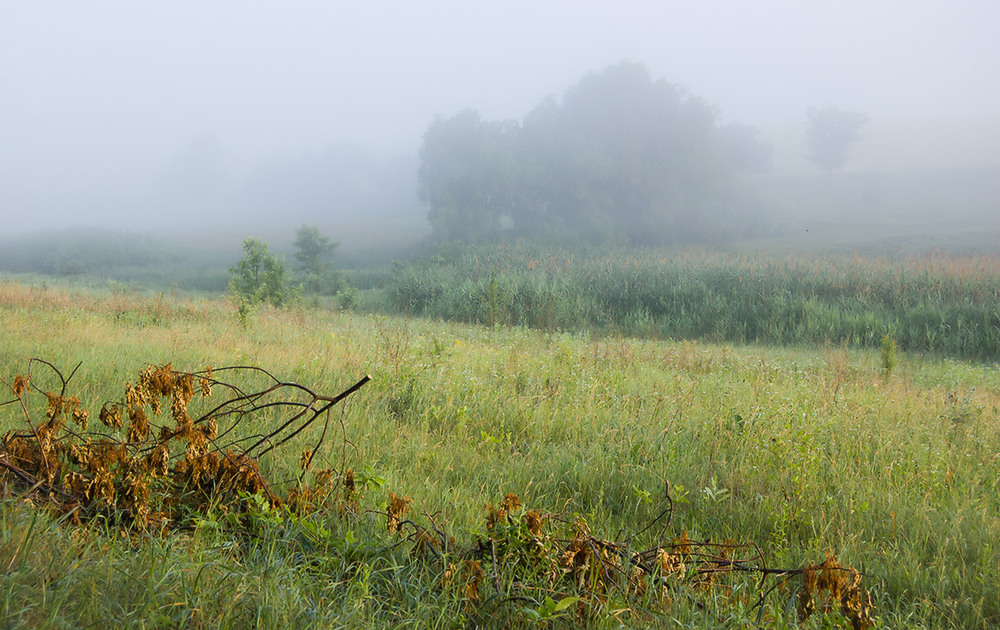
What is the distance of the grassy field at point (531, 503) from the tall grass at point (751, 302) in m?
6.92


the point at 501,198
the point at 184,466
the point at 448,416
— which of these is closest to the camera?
the point at 184,466

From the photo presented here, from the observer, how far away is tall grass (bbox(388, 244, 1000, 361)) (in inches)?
520

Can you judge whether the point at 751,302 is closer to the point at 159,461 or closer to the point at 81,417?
the point at 159,461

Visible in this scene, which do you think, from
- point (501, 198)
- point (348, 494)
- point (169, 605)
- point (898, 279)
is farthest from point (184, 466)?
point (501, 198)

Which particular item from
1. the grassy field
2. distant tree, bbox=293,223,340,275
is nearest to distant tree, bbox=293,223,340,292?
distant tree, bbox=293,223,340,275

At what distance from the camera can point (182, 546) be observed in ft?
7.07

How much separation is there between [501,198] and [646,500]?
4355 centimetres

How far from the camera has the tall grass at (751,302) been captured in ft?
43.3

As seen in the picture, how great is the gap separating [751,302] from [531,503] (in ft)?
46.4

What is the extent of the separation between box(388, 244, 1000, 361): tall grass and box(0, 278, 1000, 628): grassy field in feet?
22.7

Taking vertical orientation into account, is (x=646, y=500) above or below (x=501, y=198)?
below

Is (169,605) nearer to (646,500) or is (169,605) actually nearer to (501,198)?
(646,500)

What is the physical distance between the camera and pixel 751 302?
615 inches

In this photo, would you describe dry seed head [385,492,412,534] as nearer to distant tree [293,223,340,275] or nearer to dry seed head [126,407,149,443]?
dry seed head [126,407,149,443]
